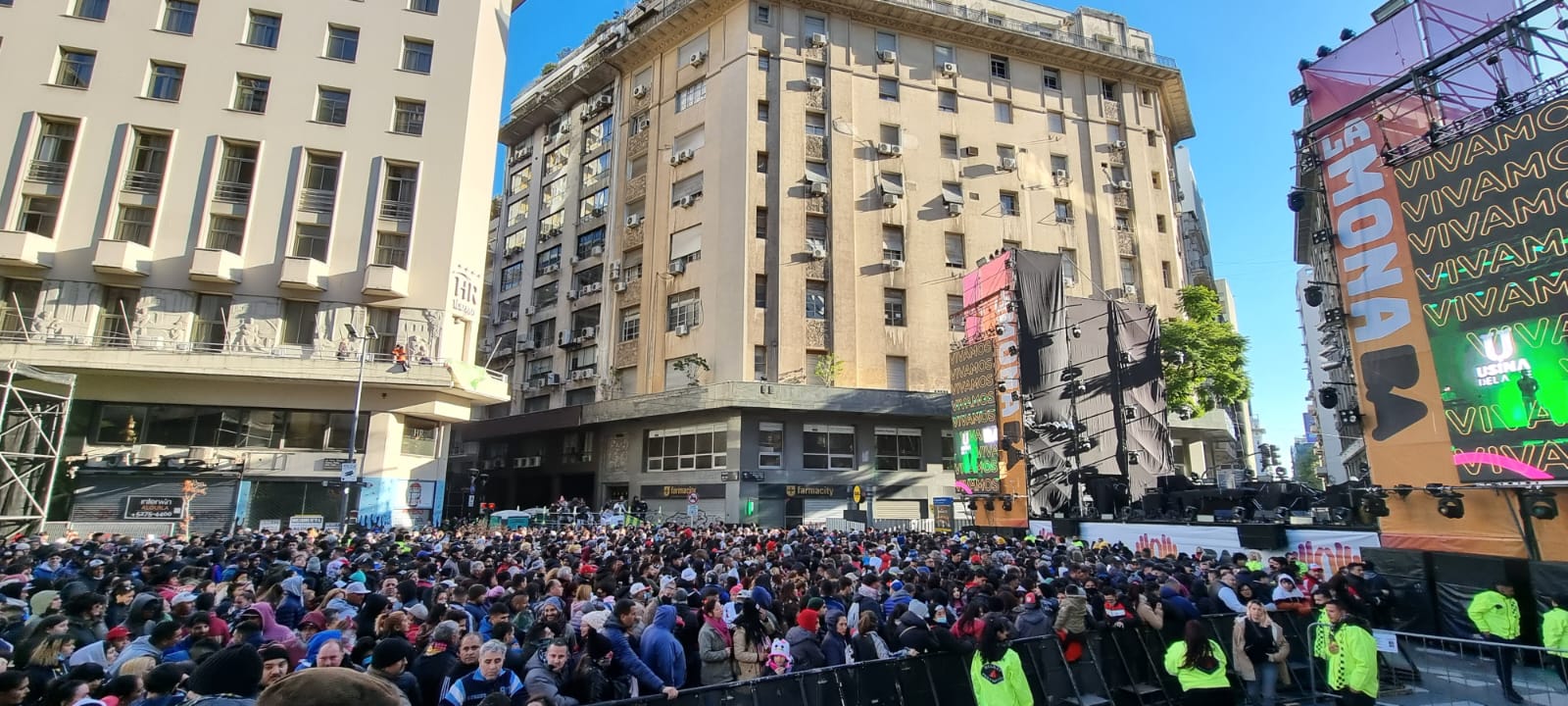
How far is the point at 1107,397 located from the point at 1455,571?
15.5 metres

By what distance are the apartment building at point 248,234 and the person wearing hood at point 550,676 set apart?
2495 centimetres

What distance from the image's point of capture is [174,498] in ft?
85.7

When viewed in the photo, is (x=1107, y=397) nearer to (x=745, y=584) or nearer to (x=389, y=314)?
(x=745, y=584)

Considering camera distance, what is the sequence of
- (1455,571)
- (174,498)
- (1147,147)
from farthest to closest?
(1147,147)
(174,498)
(1455,571)

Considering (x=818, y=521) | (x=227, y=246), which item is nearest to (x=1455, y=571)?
(x=818, y=521)

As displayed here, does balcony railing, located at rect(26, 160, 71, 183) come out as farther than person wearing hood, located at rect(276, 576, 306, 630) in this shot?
Yes

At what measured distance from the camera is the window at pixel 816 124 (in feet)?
123

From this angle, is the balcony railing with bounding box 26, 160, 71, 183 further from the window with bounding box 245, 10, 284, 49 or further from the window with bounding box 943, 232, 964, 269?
the window with bounding box 943, 232, 964, 269

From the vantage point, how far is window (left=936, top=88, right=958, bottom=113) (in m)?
40.1

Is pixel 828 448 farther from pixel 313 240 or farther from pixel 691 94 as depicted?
pixel 313 240

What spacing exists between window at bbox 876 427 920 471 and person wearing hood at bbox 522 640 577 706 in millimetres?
29450

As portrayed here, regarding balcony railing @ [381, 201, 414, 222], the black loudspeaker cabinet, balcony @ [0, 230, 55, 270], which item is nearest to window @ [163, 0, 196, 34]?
balcony @ [0, 230, 55, 270]

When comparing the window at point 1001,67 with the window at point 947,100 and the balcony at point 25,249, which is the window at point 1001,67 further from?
the balcony at point 25,249

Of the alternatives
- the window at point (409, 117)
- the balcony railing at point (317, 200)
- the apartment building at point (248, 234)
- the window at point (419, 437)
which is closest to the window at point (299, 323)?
the apartment building at point (248, 234)
